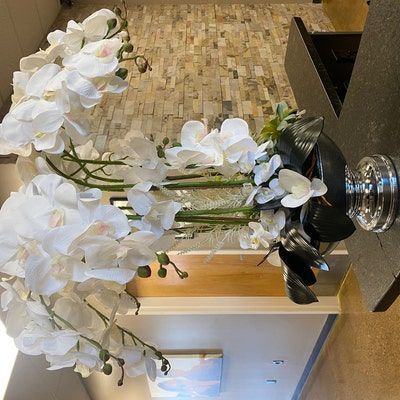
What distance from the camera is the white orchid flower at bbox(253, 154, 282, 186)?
54 cm

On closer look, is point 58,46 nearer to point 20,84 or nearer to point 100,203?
point 20,84

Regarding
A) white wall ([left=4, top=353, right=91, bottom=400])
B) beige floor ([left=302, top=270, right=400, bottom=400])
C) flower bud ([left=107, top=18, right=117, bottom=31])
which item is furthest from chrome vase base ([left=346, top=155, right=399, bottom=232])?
white wall ([left=4, top=353, right=91, bottom=400])

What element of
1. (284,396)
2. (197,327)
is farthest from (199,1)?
(284,396)

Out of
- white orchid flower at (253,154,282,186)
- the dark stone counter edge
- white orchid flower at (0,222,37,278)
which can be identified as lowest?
the dark stone counter edge

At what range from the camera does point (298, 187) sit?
20.7 inches

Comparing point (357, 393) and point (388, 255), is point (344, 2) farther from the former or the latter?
point (388, 255)

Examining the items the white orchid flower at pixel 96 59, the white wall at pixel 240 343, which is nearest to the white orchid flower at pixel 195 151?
the white orchid flower at pixel 96 59

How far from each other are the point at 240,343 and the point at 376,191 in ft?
5.83

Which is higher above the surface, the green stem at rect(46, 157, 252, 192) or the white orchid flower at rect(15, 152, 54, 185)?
the white orchid flower at rect(15, 152, 54, 185)

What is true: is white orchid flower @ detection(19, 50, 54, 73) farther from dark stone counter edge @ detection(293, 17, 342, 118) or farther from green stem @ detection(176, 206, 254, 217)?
dark stone counter edge @ detection(293, 17, 342, 118)

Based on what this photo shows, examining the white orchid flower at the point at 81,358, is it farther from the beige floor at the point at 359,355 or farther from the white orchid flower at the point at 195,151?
the beige floor at the point at 359,355

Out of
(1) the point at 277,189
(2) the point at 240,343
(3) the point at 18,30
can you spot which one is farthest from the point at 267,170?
(3) the point at 18,30

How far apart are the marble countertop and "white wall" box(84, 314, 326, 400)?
138cm

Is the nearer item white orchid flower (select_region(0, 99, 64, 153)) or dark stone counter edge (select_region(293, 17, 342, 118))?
white orchid flower (select_region(0, 99, 64, 153))
